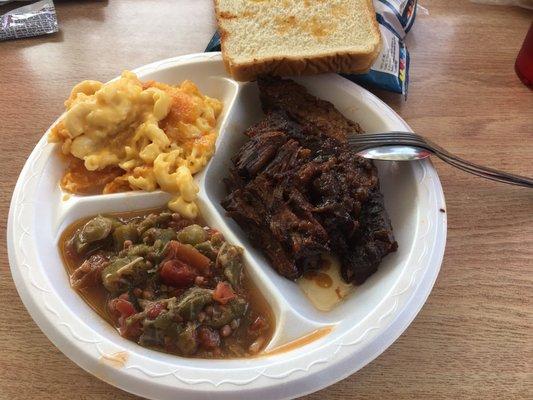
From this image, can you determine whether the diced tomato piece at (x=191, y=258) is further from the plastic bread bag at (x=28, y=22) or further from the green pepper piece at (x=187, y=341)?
the plastic bread bag at (x=28, y=22)

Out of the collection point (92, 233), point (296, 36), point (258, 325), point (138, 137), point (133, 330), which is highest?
point (296, 36)

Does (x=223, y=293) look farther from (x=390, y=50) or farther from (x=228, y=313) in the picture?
(x=390, y=50)

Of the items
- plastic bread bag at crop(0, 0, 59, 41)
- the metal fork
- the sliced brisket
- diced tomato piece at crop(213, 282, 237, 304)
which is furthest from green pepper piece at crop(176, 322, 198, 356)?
plastic bread bag at crop(0, 0, 59, 41)

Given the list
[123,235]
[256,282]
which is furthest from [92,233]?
[256,282]

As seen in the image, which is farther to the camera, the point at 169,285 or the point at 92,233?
the point at 92,233

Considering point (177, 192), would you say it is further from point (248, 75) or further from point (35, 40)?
point (35, 40)

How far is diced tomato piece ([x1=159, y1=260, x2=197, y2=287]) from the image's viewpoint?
1.55 meters

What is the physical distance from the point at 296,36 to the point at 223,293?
1236 mm

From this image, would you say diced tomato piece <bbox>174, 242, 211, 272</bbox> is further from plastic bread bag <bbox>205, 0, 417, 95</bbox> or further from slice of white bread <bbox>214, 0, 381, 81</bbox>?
plastic bread bag <bbox>205, 0, 417, 95</bbox>

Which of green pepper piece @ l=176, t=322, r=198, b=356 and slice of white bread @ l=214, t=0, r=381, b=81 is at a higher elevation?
slice of white bread @ l=214, t=0, r=381, b=81

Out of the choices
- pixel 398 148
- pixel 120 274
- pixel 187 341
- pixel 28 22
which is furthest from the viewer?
pixel 28 22

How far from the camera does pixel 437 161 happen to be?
2.12m

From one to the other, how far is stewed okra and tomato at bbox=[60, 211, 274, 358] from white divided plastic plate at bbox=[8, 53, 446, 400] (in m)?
0.04

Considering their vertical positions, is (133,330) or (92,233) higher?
(92,233)
